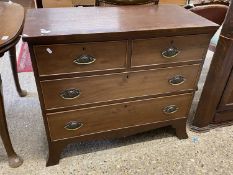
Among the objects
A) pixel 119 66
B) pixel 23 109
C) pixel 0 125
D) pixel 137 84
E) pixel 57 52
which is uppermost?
pixel 57 52

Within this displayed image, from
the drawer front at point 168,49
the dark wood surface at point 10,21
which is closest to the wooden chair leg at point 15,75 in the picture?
the dark wood surface at point 10,21

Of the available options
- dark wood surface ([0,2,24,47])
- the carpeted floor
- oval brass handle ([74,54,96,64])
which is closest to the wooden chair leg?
the carpeted floor

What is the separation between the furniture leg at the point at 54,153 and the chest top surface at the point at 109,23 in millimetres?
645

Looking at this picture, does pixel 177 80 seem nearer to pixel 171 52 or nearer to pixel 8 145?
pixel 171 52

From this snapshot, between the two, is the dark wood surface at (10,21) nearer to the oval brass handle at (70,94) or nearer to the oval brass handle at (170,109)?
the oval brass handle at (70,94)

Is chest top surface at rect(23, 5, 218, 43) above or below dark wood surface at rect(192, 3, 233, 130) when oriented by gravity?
above

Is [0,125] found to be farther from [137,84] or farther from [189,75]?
[189,75]

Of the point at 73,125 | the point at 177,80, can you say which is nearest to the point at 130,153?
the point at 73,125

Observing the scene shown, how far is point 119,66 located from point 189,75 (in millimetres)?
444

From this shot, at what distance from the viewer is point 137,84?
128 centimetres

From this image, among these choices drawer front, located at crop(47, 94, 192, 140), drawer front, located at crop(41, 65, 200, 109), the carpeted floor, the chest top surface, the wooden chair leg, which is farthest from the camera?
the wooden chair leg

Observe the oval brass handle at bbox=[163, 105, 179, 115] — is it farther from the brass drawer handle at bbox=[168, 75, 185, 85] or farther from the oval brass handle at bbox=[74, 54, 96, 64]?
the oval brass handle at bbox=[74, 54, 96, 64]

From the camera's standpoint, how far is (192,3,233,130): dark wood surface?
1.33 metres

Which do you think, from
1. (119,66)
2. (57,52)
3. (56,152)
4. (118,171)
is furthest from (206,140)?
(57,52)
